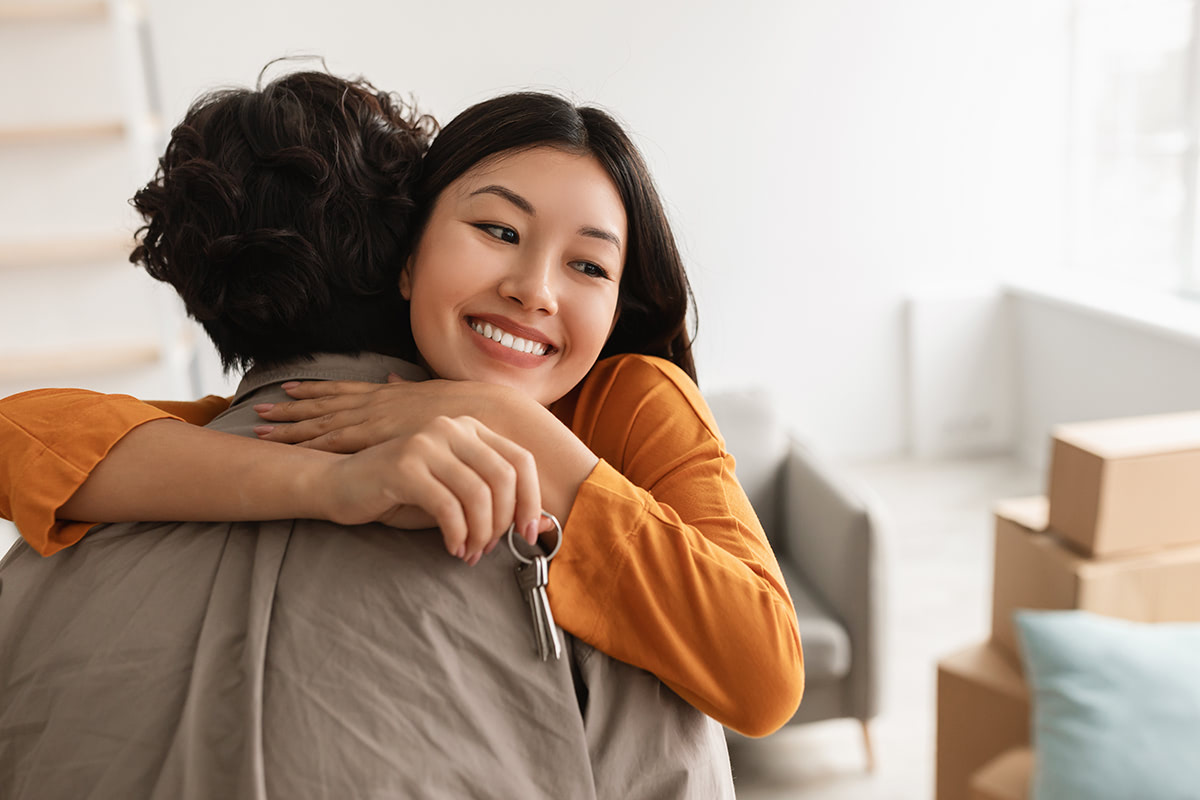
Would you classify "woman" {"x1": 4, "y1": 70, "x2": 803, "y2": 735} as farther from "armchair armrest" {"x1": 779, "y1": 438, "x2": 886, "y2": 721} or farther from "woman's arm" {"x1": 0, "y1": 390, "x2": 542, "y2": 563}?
"armchair armrest" {"x1": 779, "y1": 438, "x2": 886, "y2": 721}

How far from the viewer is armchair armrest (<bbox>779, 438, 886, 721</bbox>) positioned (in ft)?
7.36

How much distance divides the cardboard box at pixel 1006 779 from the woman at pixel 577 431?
1.10 metres

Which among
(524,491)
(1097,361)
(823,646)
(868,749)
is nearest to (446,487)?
(524,491)

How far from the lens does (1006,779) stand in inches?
65.1

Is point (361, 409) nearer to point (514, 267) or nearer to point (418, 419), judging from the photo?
point (418, 419)

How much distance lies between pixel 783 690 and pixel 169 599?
0.41 m

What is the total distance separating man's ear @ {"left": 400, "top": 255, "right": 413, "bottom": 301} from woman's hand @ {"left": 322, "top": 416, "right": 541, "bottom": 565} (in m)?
0.23

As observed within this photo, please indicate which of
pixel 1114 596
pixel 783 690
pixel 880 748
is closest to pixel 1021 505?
pixel 1114 596

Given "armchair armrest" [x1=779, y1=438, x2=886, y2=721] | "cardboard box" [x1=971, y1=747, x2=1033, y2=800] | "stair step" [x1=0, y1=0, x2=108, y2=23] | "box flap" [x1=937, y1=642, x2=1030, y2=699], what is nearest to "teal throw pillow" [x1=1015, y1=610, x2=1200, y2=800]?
"cardboard box" [x1=971, y1=747, x2=1033, y2=800]

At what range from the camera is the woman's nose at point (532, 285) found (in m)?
0.81

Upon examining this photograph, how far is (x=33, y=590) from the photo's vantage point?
0.60 meters

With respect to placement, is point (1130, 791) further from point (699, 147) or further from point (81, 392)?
point (699, 147)

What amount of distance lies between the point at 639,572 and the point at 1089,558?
142 centimetres

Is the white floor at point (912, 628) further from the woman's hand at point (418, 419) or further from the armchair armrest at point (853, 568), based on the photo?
the woman's hand at point (418, 419)
